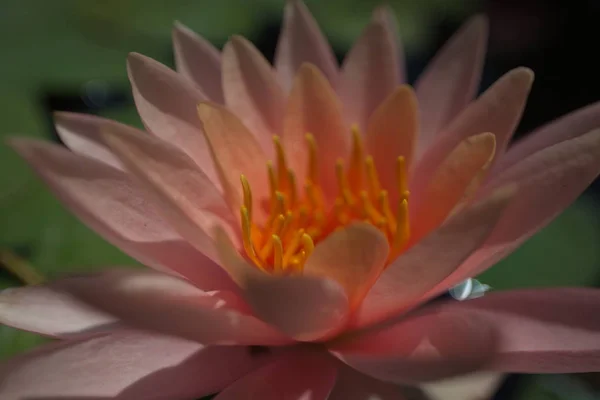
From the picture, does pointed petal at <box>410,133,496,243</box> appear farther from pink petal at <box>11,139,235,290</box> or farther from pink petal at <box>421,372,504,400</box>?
pink petal at <box>421,372,504,400</box>

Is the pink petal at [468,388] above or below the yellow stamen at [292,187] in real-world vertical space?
below

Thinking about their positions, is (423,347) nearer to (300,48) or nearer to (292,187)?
(292,187)

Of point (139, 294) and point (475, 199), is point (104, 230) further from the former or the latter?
point (475, 199)

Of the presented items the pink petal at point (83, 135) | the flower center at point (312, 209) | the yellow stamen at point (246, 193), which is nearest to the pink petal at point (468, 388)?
the flower center at point (312, 209)

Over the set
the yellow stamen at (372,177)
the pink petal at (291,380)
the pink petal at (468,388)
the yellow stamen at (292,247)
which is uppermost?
the yellow stamen at (372,177)

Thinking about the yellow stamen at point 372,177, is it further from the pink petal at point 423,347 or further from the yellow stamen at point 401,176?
the pink petal at point 423,347

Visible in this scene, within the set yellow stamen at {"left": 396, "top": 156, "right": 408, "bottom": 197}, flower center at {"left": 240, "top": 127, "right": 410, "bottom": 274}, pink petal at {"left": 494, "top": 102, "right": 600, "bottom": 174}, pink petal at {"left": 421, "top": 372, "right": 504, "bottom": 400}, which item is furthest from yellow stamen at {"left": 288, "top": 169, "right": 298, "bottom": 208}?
pink petal at {"left": 421, "top": 372, "right": 504, "bottom": 400}

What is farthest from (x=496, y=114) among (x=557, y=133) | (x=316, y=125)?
(x=316, y=125)
